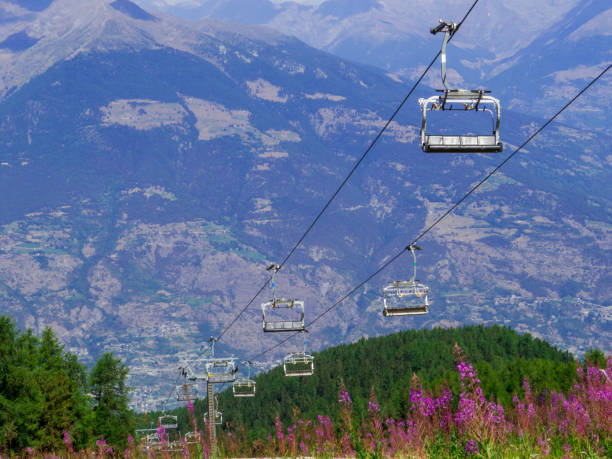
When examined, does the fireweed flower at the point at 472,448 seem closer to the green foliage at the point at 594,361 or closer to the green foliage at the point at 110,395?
the green foliage at the point at 594,361

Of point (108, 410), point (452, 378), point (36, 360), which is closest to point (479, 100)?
point (36, 360)

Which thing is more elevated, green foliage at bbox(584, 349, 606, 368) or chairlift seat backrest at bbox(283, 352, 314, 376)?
chairlift seat backrest at bbox(283, 352, 314, 376)

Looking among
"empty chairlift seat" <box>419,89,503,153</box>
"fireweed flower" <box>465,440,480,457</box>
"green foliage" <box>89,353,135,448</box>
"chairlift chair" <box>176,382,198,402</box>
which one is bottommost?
"green foliage" <box>89,353,135,448</box>

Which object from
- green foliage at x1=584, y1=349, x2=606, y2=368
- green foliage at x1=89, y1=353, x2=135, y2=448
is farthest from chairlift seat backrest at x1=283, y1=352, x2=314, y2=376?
green foliage at x1=89, y1=353, x2=135, y2=448

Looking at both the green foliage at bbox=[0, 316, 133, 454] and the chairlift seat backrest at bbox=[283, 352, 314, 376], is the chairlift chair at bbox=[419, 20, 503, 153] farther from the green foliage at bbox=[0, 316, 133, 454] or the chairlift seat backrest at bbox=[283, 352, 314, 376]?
the chairlift seat backrest at bbox=[283, 352, 314, 376]

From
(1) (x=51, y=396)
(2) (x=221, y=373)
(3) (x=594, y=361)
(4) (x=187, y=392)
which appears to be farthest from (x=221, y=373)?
(4) (x=187, y=392)

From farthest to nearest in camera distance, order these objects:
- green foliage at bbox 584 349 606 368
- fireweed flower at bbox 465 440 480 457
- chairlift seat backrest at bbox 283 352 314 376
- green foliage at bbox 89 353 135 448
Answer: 1. green foliage at bbox 89 353 135 448
2. chairlift seat backrest at bbox 283 352 314 376
3. green foliage at bbox 584 349 606 368
4. fireweed flower at bbox 465 440 480 457

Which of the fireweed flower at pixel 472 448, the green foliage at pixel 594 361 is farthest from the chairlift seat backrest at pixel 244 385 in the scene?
the fireweed flower at pixel 472 448

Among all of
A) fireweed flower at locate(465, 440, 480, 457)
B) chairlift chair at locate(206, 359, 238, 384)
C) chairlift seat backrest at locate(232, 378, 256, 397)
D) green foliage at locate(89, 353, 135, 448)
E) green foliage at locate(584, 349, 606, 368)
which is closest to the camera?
fireweed flower at locate(465, 440, 480, 457)

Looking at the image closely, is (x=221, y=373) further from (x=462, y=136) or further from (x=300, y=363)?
(x=462, y=136)

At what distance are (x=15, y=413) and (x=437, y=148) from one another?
1501 inches

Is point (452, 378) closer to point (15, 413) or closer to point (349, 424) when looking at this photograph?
point (15, 413)

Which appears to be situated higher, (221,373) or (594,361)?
(221,373)

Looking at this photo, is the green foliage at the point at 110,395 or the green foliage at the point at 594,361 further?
the green foliage at the point at 110,395
